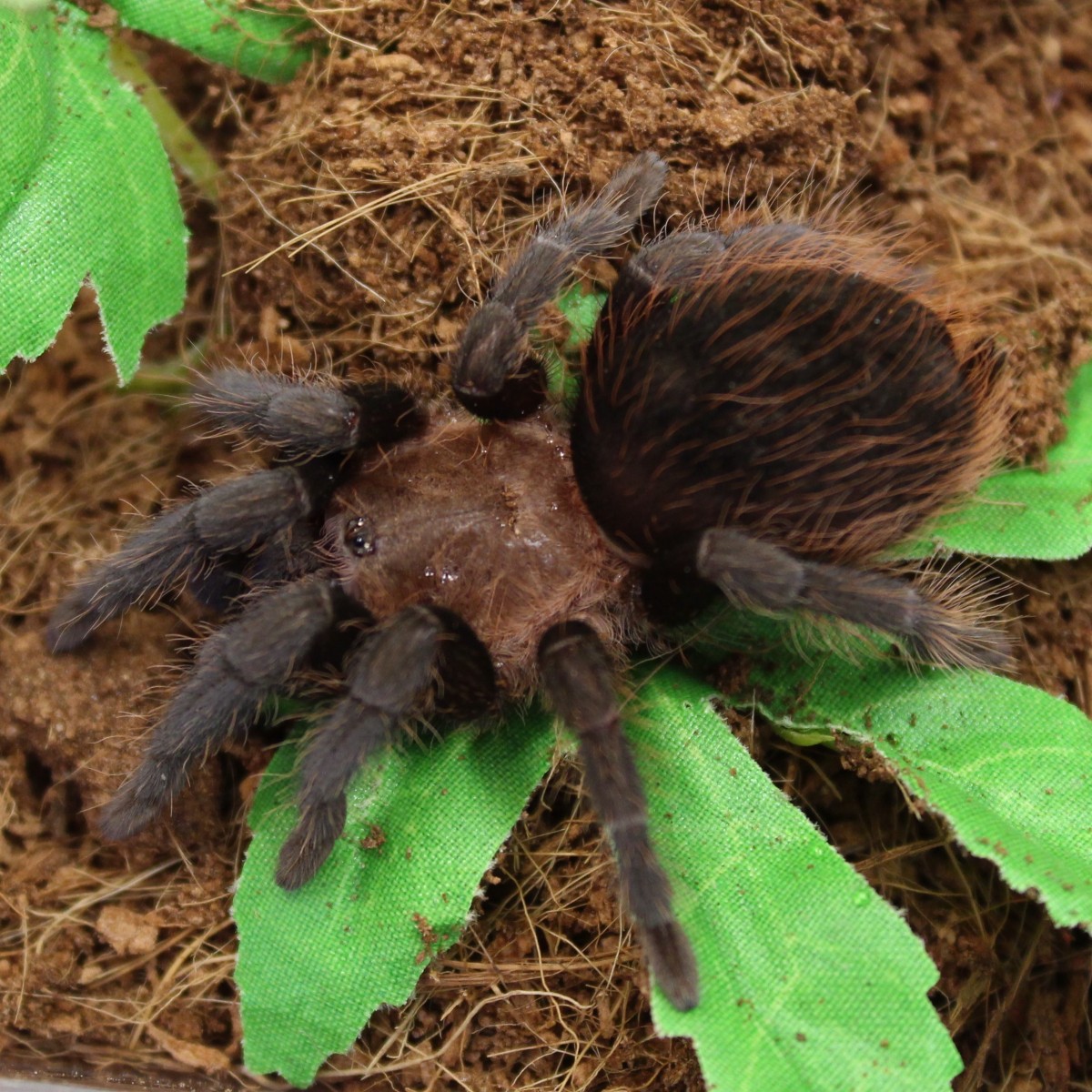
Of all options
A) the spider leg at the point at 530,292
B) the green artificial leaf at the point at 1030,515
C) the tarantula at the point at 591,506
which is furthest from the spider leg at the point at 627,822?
the green artificial leaf at the point at 1030,515

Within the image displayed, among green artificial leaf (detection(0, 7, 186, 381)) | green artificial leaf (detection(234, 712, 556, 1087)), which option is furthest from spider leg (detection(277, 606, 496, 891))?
green artificial leaf (detection(0, 7, 186, 381))

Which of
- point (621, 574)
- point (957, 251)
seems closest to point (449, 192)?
point (621, 574)

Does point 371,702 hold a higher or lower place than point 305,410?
lower

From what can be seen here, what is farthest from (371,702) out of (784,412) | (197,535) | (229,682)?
(784,412)

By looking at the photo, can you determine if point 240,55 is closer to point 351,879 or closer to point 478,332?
point 478,332

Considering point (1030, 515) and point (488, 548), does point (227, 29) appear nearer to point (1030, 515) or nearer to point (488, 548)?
point (488, 548)

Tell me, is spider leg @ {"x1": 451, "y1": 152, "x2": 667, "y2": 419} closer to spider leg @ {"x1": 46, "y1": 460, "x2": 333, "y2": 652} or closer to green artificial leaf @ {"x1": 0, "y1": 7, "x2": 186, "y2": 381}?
spider leg @ {"x1": 46, "y1": 460, "x2": 333, "y2": 652}

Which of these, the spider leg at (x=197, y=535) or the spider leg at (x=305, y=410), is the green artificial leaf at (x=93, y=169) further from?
the spider leg at (x=197, y=535)
